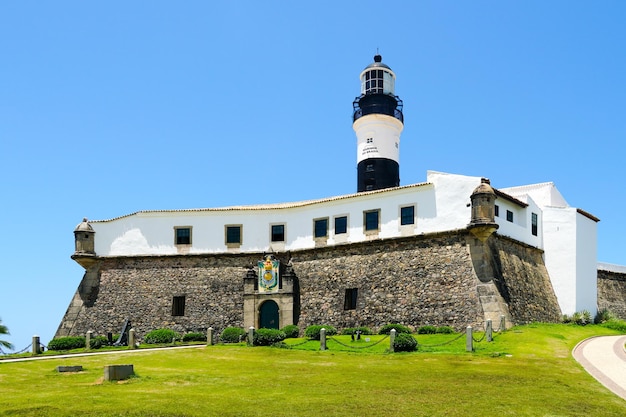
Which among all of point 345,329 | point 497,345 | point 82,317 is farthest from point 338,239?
point 82,317

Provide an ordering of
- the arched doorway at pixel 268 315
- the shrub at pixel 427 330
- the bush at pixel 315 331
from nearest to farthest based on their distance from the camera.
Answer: the shrub at pixel 427 330, the bush at pixel 315 331, the arched doorway at pixel 268 315

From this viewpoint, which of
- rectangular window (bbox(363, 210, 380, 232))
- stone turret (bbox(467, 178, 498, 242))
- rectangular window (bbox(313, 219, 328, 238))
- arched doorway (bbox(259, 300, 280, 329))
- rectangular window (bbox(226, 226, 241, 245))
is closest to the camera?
stone turret (bbox(467, 178, 498, 242))

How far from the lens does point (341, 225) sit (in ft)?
140

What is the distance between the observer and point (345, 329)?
38.6m

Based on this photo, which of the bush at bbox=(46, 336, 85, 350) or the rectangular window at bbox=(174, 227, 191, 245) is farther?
the rectangular window at bbox=(174, 227, 191, 245)

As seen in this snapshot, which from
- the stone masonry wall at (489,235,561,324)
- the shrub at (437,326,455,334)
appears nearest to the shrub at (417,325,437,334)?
the shrub at (437,326,455,334)

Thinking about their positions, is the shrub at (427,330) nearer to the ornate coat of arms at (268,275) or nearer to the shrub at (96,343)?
the ornate coat of arms at (268,275)

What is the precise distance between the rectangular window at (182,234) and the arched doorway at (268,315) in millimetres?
8010

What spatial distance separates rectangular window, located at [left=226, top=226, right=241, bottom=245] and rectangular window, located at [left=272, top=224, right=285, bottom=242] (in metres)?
2.58

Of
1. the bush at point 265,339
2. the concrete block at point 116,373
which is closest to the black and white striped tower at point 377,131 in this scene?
the bush at point 265,339

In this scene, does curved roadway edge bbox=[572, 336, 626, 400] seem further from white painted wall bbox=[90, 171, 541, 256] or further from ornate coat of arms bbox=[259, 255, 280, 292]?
ornate coat of arms bbox=[259, 255, 280, 292]

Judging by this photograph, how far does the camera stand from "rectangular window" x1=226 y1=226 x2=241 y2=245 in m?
45.7

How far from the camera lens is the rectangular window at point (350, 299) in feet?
133

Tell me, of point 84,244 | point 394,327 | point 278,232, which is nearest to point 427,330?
point 394,327
